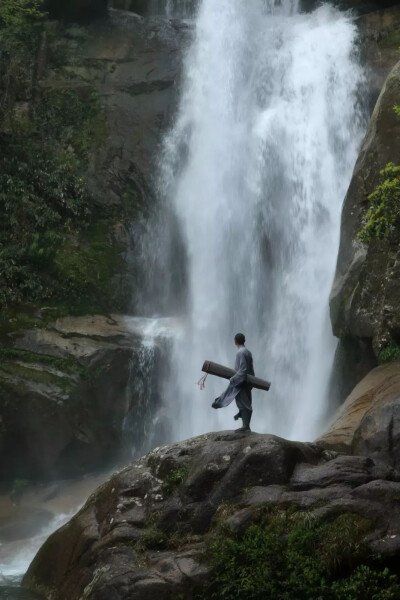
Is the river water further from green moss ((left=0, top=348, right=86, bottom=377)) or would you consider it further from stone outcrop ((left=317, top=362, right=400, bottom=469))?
stone outcrop ((left=317, top=362, right=400, bottom=469))

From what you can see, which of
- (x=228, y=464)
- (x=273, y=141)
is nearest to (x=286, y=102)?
(x=273, y=141)

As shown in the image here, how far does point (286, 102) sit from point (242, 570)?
18.5m

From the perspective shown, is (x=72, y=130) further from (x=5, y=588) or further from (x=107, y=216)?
(x=5, y=588)

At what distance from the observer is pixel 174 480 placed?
9766 mm

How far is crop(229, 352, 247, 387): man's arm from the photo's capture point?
404 inches

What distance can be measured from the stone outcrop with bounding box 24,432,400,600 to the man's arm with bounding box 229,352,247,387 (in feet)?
2.45

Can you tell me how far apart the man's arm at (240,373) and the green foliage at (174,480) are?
55.6 inches

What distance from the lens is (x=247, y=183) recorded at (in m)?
22.5

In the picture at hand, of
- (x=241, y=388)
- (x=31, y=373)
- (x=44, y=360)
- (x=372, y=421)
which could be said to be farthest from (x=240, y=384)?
(x=44, y=360)

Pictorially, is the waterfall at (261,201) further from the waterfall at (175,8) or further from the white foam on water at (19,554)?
the white foam on water at (19,554)

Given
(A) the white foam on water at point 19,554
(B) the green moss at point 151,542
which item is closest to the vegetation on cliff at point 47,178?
(A) the white foam on water at point 19,554

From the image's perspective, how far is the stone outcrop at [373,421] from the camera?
10.7 metres

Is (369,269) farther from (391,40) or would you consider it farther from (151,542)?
(391,40)

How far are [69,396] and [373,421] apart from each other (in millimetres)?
9432
